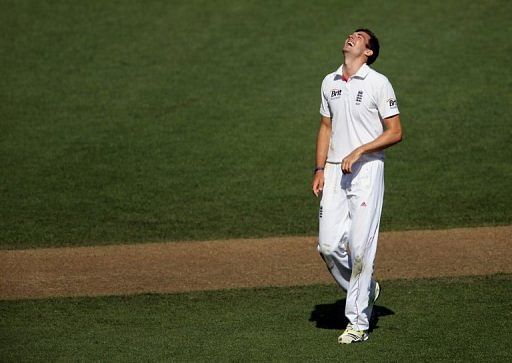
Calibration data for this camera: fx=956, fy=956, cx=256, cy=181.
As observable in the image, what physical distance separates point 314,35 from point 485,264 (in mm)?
8519

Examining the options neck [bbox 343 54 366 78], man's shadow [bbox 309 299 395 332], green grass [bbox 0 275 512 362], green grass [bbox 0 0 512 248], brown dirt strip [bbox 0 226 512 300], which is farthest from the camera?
green grass [bbox 0 0 512 248]

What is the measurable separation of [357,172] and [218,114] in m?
8.00

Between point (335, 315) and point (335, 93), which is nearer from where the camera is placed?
point (335, 93)

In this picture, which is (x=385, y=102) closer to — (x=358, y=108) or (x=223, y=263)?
(x=358, y=108)

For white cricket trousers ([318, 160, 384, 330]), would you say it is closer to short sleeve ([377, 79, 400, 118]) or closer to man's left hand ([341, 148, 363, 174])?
man's left hand ([341, 148, 363, 174])

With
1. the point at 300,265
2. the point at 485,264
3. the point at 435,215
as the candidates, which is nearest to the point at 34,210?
the point at 300,265

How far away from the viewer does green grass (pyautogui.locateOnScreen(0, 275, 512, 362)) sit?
7289mm

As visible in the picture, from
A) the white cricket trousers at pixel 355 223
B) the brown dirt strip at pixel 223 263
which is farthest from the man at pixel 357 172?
the brown dirt strip at pixel 223 263

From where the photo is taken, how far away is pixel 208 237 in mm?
11656

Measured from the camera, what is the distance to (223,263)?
1042 centimetres

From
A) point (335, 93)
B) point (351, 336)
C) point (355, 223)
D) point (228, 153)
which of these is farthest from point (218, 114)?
point (351, 336)

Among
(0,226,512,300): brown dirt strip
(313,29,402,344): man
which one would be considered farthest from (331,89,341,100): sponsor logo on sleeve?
(0,226,512,300): brown dirt strip

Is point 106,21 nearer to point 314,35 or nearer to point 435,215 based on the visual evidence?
point 314,35

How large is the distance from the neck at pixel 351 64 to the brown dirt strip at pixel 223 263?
107 inches
